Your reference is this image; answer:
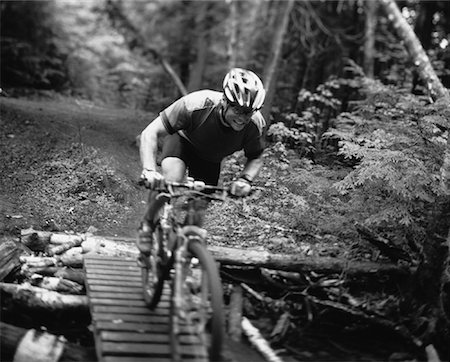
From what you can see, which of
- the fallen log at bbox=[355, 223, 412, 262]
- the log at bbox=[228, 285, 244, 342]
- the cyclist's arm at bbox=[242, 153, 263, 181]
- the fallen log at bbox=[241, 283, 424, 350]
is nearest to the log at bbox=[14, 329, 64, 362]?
the log at bbox=[228, 285, 244, 342]

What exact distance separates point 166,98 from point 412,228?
1063cm

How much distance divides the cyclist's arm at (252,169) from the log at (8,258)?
10.3ft

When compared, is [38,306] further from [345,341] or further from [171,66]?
[171,66]

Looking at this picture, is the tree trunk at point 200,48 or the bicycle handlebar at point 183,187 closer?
the bicycle handlebar at point 183,187

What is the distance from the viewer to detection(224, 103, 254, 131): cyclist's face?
204 inches

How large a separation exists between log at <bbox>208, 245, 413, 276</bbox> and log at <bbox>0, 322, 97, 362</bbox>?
1.88 metres

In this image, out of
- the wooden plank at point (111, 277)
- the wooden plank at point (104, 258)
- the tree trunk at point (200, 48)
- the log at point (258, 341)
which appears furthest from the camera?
the tree trunk at point (200, 48)

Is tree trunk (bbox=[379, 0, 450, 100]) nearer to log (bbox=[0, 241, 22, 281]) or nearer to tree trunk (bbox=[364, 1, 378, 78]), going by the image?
tree trunk (bbox=[364, 1, 378, 78])

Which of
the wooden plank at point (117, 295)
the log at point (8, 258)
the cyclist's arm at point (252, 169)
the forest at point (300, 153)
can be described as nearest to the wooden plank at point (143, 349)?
the wooden plank at point (117, 295)

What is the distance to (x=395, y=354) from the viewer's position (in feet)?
17.1

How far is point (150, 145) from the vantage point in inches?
205

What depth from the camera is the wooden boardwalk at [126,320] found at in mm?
4457

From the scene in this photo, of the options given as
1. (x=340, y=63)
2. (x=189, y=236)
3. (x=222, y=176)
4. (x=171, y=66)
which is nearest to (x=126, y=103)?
(x=171, y=66)

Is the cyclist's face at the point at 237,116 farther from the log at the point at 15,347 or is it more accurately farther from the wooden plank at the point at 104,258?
the log at the point at 15,347
